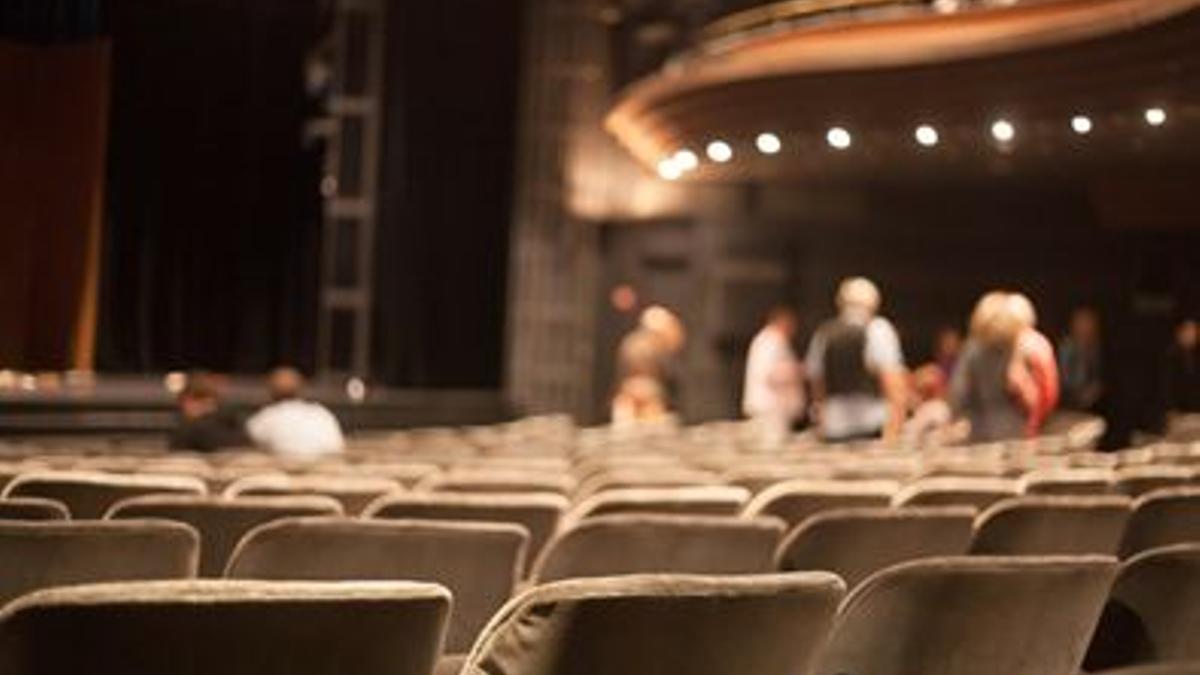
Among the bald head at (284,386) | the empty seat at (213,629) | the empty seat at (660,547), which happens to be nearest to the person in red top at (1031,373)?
the bald head at (284,386)

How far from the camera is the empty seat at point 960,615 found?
9.94 feet

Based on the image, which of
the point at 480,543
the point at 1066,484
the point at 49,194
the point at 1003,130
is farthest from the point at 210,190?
the point at 480,543

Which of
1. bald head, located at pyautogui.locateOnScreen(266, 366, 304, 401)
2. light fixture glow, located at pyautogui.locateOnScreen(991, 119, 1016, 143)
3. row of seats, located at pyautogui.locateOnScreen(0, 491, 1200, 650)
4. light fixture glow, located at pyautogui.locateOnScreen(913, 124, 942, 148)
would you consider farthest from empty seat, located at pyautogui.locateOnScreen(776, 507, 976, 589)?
light fixture glow, located at pyautogui.locateOnScreen(913, 124, 942, 148)

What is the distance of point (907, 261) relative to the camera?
17922 millimetres

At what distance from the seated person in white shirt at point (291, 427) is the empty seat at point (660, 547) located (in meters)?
5.80

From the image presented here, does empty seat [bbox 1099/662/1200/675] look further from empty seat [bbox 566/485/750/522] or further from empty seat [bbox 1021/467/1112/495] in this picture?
empty seat [bbox 1021/467/1112/495]

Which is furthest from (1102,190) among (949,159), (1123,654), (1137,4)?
(1123,654)

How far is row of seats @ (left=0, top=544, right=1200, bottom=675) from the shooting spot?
2.24 m

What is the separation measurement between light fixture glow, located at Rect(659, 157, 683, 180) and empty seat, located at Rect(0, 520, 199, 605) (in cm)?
1327

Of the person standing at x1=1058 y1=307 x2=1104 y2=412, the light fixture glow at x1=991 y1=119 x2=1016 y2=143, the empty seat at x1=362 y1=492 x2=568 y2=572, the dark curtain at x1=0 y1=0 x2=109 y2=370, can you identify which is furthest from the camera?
the person standing at x1=1058 y1=307 x2=1104 y2=412

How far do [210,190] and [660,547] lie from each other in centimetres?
1420

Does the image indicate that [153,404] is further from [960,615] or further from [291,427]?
[960,615]

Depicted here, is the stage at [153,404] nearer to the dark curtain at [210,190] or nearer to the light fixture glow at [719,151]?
the dark curtain at [210,190]

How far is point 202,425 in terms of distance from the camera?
10.2 meters
